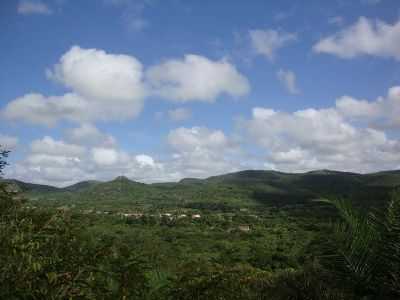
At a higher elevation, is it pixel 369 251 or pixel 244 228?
pixel 369 251

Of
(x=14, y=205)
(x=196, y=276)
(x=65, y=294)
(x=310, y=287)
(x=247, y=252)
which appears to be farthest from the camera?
(x=247, y=252)

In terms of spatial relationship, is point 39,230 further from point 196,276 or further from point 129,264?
point 196,276

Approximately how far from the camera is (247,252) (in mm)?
66688

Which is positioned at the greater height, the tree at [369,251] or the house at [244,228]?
the tree at [369,251]

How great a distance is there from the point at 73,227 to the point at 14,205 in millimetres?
1061

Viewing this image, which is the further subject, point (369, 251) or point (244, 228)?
point (244, 228)

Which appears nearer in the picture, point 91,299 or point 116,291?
point 91,299

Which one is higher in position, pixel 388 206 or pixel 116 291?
pixel 388 206

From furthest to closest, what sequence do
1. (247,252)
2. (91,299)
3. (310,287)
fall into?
(247,252), (310,287), (91,299)

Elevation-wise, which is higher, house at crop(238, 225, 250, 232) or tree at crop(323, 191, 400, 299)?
tree at crop(323, 191, 400, 299)

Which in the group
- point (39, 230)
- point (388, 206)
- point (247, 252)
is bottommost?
point (247, 252)

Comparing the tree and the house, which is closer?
the tree

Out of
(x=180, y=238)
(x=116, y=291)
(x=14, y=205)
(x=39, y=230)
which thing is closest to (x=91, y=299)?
(x=116, y=291)

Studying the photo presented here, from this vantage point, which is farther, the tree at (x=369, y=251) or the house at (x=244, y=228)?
the house at (x=244, y=228)
